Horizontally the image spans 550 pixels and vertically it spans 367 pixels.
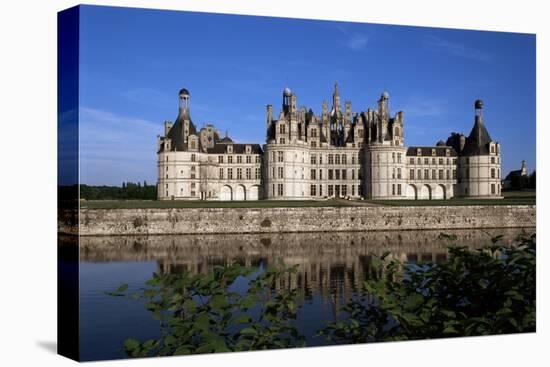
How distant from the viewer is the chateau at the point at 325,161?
14.1 m

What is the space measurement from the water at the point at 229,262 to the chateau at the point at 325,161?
1.41 metres

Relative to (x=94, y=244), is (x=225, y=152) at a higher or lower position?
higher

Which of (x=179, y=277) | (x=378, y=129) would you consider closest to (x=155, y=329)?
(x=179, y=277)

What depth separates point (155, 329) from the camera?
8320mm

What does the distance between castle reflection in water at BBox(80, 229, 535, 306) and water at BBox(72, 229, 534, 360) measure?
2 cm

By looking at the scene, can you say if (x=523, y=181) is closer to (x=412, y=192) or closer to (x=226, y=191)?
(x=412, y=192)

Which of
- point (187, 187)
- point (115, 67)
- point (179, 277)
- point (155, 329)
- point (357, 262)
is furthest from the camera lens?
point (187, 187)

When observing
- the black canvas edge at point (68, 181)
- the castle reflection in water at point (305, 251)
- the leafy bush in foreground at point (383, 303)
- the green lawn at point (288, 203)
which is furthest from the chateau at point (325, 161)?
the leafy bush in foreground at point (383, 303)

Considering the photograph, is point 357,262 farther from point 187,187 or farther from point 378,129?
point 378,129

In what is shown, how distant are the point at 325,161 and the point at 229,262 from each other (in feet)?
27.7

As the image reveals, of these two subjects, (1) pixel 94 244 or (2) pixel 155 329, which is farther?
(1) pixel 94 244

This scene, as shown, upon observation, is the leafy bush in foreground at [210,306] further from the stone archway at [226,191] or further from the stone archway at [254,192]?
the stone archway at [254,192]

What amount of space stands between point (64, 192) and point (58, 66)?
1568 millimetres

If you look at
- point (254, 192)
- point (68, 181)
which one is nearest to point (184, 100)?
point (68, 181)
